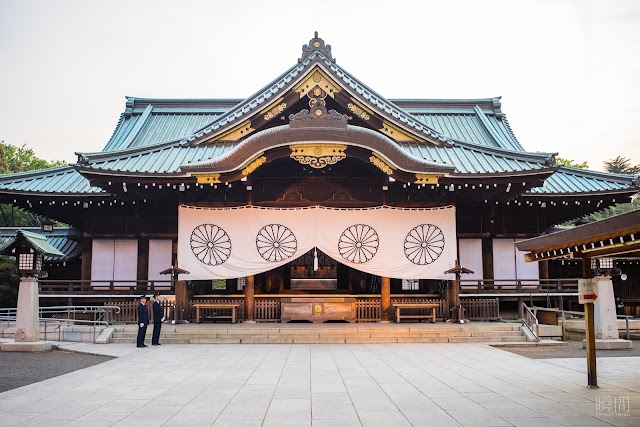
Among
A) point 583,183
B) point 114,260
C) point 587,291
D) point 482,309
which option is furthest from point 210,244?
point 583,183

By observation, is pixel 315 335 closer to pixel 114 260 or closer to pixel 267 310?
pixel 267 310

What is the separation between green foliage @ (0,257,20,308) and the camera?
22391 mm

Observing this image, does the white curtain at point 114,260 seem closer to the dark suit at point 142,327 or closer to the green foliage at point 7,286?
the green foliage at point 7,286

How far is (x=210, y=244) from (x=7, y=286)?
31.4 ft

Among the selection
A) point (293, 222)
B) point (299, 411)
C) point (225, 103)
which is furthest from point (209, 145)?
point (299, 411)

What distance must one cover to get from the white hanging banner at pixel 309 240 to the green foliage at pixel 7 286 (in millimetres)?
8583

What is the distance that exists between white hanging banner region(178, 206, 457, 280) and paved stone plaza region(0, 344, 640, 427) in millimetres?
4966

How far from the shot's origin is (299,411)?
26.0 feet

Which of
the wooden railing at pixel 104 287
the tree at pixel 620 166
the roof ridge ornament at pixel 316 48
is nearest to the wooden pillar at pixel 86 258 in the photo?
the wooden railing at pixel 104 287

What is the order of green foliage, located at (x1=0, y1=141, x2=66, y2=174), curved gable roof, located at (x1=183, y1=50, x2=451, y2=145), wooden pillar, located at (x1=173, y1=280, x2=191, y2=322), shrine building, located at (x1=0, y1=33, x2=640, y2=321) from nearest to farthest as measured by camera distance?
shrine building, located at (x1=0, y1=33, x2=640, y2=321)
curved gable roof, located at (x1=183, y1=50, x2=451, y2=145)
wooden pillar, located at (x1=173, y1=280, x2=191, y2=322)
green foliage, located at (x1=0, y1=141, x2=66, y2=174)

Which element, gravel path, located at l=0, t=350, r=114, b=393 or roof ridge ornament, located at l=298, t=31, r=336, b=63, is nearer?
gravel path, located at l=0, t=350, r=114, b=393

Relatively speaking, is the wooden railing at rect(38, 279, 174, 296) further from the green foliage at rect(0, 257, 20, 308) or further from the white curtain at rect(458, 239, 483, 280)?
the white curtain at rect(458, 239, 483, 280)

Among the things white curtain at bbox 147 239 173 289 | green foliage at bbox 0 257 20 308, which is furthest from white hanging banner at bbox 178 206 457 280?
green foliage at bbox 0 257 20 308

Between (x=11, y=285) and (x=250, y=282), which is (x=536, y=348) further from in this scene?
(x=11, y=285)
